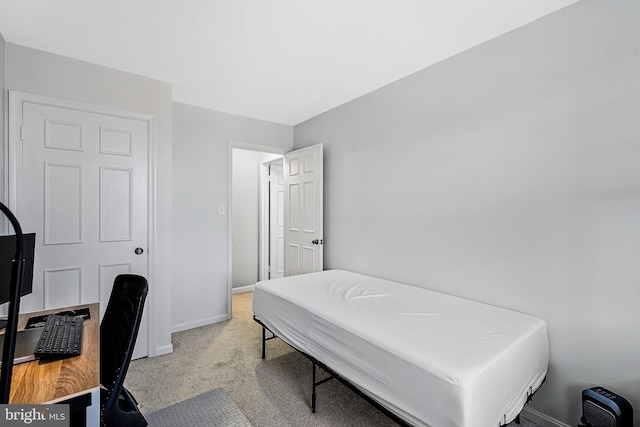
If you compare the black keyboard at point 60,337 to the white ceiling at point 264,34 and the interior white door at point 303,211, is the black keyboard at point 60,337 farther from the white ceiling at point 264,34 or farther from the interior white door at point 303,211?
the interior white door at point 303,211

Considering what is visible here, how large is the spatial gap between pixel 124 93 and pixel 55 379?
236 cm

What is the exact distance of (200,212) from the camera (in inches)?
133

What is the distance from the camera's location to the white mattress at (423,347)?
1.28 meters

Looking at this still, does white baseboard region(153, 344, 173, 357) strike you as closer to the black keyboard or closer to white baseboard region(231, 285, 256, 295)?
the black keyboard

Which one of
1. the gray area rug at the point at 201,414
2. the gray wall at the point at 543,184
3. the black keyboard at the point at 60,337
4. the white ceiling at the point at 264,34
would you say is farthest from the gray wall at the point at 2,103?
the gray wall at the point at 543,184

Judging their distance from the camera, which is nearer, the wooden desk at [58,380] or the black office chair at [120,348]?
the wooden desk at [58,380]

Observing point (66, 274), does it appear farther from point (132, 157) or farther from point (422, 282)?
point (422, 282)

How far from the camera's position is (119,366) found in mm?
1217

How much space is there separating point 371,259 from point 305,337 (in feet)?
4.03

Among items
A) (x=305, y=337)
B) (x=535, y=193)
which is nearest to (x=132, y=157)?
(x=305, y=337)

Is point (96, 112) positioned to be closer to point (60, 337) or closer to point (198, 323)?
point (60, 337)

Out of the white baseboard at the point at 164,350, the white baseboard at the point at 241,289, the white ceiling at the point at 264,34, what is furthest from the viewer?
the white baseboard at the point at 241,289

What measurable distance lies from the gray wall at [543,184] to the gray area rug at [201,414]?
1690mm

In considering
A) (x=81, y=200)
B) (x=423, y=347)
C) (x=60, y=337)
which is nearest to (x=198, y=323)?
(x=81, y=200)
